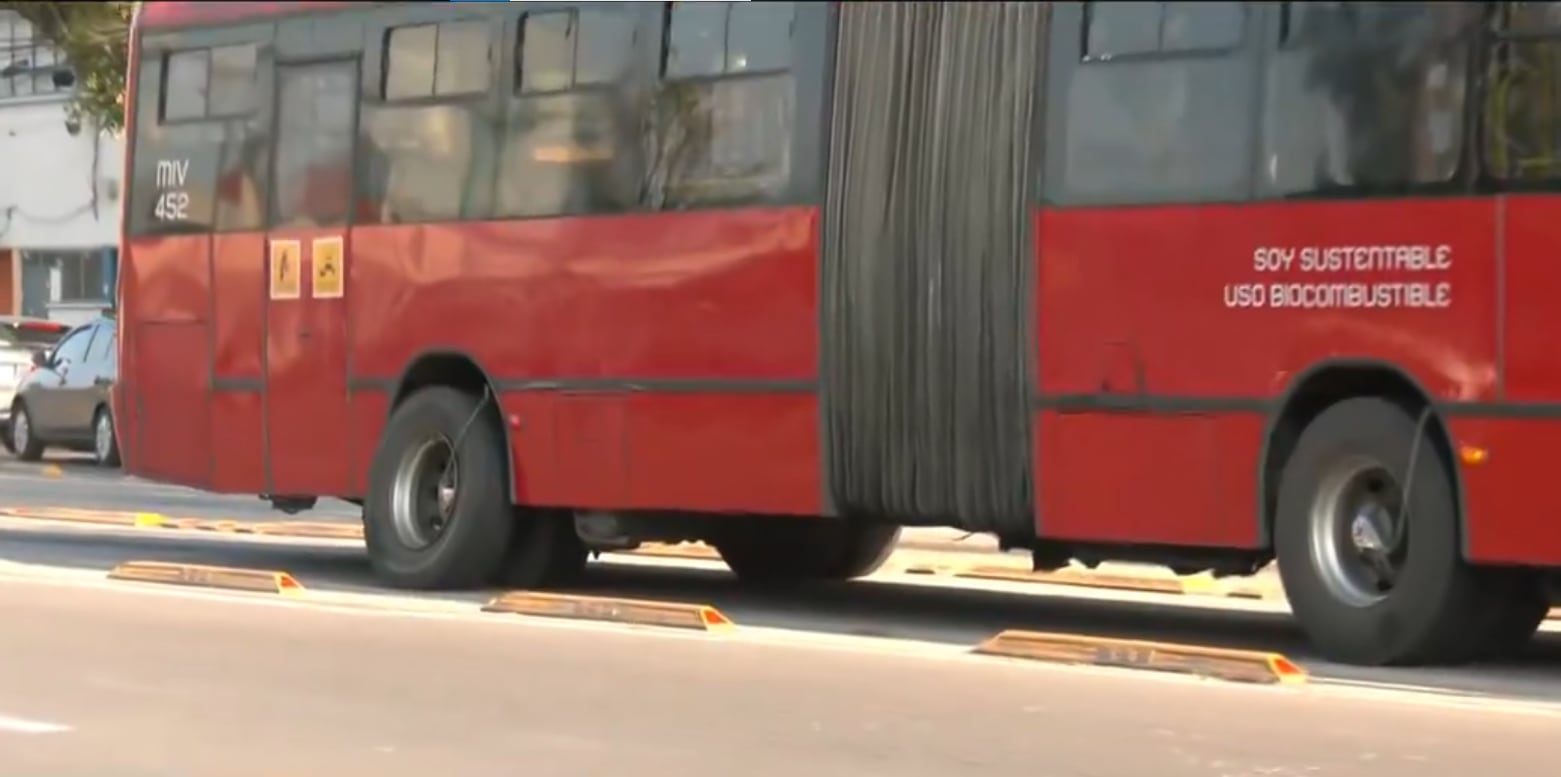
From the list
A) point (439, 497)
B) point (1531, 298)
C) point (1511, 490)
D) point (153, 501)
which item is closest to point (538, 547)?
A: point (439, 497)

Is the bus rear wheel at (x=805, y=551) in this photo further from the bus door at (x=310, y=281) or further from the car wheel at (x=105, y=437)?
the car wheel at (x=105, y=437)

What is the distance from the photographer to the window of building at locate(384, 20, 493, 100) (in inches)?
577

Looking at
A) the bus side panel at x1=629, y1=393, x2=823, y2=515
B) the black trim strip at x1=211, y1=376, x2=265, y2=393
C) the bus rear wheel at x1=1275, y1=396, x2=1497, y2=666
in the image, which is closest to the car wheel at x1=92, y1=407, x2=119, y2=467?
the black trim strip at x1=211, y1=376, x2=265, y2=393

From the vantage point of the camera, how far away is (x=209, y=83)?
16250mm

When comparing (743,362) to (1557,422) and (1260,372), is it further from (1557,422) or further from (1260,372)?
(1557,422)

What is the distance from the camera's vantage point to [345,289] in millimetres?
15320

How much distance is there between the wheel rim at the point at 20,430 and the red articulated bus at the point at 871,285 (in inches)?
604

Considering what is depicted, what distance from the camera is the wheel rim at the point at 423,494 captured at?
586 inches

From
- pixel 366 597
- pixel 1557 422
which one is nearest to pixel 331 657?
pixel 366 597

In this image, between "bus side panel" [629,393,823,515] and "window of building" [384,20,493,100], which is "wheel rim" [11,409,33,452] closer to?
"window of building" [384,20,493,100]

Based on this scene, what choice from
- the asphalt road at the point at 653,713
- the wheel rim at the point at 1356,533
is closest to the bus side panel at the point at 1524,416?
the wheel rim at the point at 1356,533

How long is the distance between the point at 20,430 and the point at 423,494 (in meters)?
17.9

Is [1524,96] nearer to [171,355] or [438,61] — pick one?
[438,61]

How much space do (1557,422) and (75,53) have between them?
5.59 m
